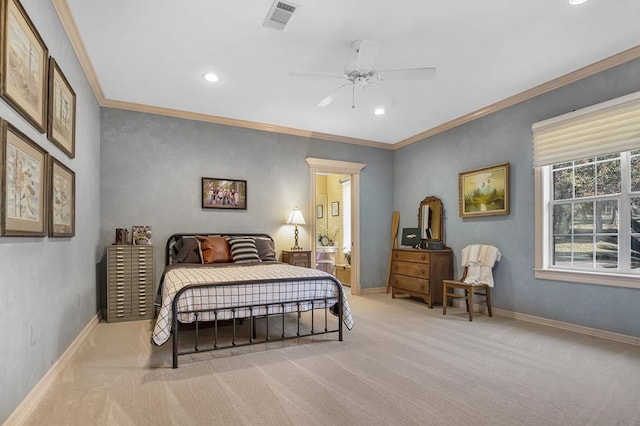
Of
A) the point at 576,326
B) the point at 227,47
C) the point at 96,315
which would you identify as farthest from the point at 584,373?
the point at 96,315

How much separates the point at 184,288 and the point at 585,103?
4.48 meters

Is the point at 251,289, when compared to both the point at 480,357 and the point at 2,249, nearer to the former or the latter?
the point at 2,249

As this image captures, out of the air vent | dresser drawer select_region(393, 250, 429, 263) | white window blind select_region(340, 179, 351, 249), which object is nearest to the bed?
dresser drawer select_region(393, 250, 429, 263)

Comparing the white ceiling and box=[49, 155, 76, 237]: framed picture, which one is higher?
the white ceiling

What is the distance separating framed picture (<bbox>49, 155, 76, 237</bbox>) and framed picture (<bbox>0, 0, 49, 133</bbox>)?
0.39m

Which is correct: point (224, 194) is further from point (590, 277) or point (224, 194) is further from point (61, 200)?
point (590, 277)

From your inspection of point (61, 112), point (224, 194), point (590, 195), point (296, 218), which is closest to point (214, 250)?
point (224, 194)

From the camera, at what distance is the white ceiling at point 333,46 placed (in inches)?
108

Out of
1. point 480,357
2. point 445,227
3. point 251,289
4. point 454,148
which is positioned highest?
point 454,148

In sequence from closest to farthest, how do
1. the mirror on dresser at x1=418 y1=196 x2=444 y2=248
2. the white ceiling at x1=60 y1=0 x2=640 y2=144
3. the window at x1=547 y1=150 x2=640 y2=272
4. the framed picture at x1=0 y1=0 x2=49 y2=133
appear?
the framed picture at x1=0 y1=0 x2=49 y2=133
the white ceiling at x1=60 y1=0 x2=640 y2=144
the window at x1=547 y1=150 x2=640 y2=272
the mirror on dresser at x1=418 y1=196 x2=444 y2=248

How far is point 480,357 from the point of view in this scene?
307 centimetres

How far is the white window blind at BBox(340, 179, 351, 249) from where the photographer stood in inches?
304

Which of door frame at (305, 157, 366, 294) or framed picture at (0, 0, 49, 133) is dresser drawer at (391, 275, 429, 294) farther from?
framed picture at (0, 0, 49, 133)

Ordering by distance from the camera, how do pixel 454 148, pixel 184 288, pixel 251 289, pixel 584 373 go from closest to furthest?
pixel 584 373 → pixel 184 288 → pixel 251 289 → pixel 454 148
